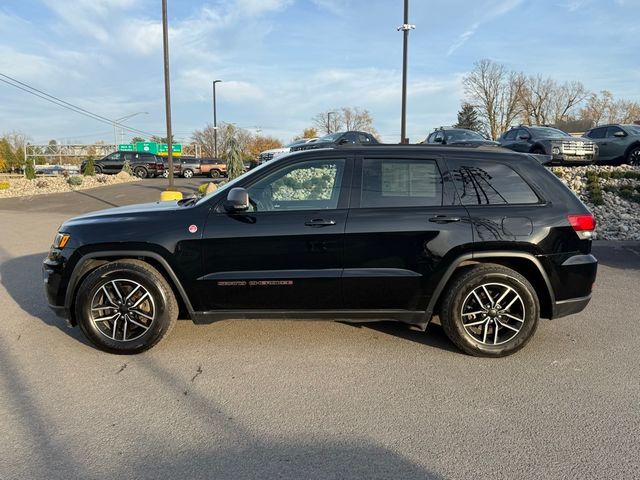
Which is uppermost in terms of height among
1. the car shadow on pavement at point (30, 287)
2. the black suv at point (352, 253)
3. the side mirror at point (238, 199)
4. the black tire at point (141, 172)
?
the black tire at point (141, 172)

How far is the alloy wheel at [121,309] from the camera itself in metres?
4.04

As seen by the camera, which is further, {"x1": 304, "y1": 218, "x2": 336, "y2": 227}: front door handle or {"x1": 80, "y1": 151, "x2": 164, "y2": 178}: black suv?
{"x1": 80, "y1": 151, "x2": 164, "y2": 178}: black suv

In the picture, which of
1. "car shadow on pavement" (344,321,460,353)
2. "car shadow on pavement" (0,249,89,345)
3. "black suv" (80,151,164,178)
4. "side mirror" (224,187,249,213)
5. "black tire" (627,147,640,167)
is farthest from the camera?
"black suv" (80,151,164,178)

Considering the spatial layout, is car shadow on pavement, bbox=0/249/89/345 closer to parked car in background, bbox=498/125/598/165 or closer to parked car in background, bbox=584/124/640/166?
parked car in background, bbox=498/125/598/165

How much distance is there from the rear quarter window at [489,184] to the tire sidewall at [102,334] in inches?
109

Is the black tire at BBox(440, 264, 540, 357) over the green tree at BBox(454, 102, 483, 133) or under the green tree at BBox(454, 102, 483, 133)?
under

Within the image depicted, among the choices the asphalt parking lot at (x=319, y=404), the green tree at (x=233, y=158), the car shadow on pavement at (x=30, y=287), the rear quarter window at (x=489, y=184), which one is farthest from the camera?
the green tree at (x=233, y=158)

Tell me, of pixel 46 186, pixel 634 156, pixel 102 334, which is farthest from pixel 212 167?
pixel 102 334

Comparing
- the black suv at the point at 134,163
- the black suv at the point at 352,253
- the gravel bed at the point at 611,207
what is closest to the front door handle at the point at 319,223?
the black suv at the point at 352,253

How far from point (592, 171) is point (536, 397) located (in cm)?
1189

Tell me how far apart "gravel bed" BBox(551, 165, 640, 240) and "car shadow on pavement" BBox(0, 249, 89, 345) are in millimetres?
9737

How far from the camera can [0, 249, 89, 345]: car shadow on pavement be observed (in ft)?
16.1

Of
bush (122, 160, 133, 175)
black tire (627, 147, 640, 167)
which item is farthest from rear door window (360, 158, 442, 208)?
bush (122, 160, 133, 175)

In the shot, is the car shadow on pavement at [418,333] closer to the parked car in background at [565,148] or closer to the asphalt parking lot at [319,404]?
the asphalt parking lot at [319,404]
